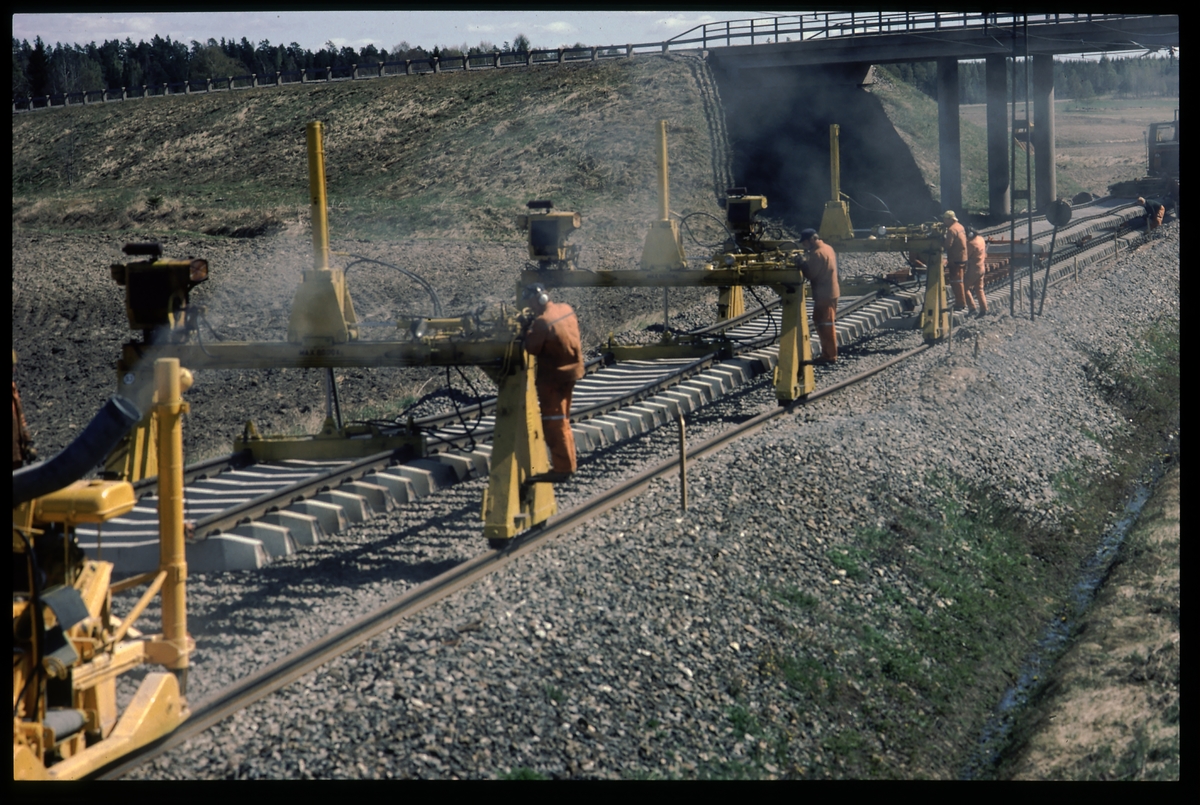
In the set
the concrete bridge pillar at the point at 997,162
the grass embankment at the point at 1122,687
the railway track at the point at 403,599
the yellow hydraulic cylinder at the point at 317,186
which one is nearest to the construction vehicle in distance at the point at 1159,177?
the concrete bridge pillar at the point at 997,162

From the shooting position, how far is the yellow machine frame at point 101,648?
5133 mm

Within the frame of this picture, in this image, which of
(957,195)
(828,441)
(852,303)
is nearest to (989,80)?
(957,195)

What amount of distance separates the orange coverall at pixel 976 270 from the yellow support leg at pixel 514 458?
13.8m

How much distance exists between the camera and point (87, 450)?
15.0ft

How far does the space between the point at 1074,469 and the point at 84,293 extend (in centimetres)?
2015

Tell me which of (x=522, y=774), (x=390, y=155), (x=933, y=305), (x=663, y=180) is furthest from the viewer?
(x=390, y=155)

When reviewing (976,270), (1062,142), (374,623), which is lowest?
(374,623)

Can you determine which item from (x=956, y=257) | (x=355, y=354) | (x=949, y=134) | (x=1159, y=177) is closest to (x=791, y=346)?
(x=355, y=354)

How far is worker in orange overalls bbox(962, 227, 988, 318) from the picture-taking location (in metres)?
20.7

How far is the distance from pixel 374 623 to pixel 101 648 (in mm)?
2194

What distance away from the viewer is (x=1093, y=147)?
277ft

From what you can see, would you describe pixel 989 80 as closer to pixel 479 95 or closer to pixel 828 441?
pixel 479 95

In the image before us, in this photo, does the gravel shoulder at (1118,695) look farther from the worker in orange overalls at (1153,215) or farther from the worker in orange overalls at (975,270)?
the worker in orange overalls at (1153,215)

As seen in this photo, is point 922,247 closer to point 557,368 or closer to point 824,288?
point 824,288
